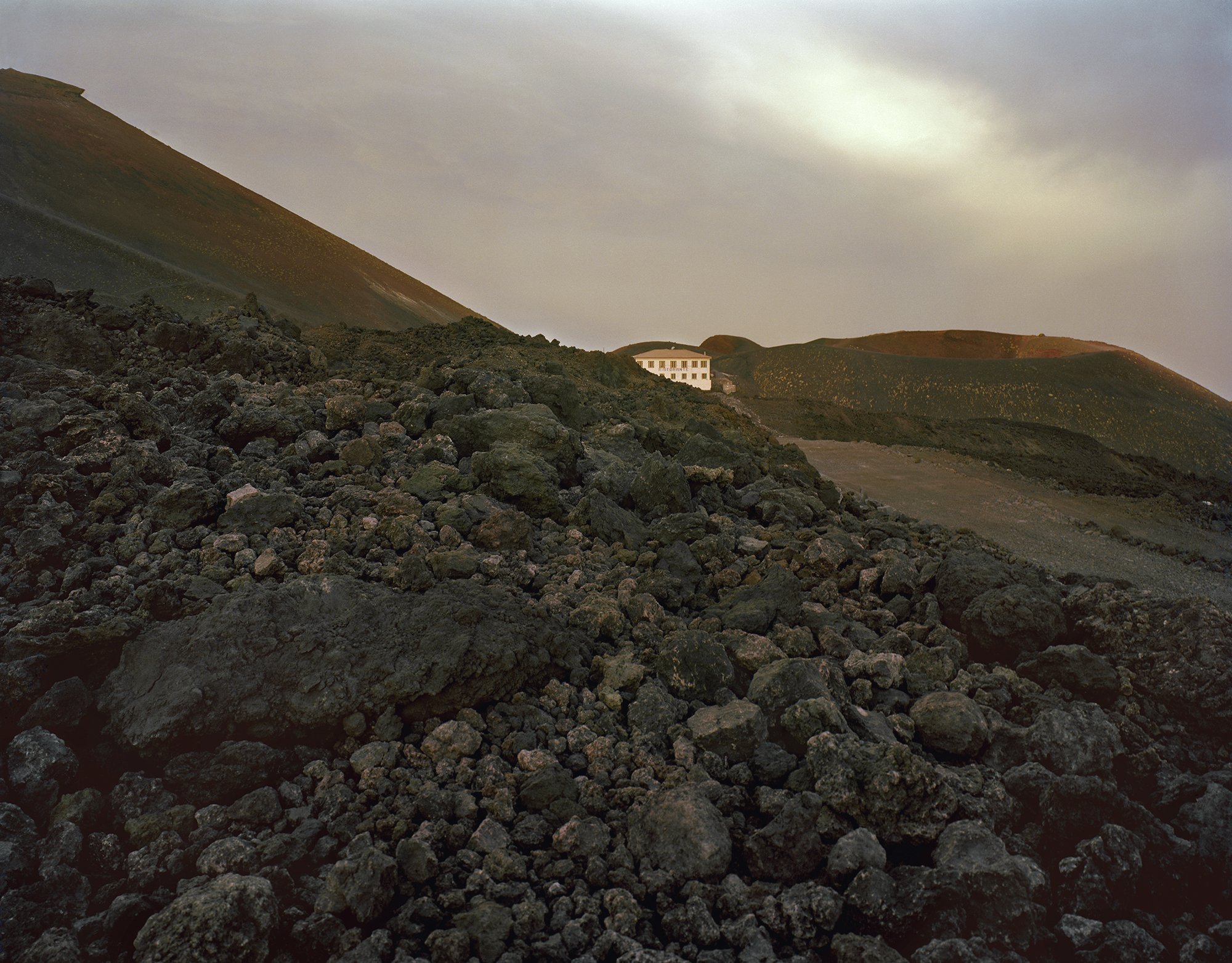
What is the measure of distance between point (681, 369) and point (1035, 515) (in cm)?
4520

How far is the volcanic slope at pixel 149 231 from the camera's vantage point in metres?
28.6

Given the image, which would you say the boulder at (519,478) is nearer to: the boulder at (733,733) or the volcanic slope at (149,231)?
the boulder at (733,733)

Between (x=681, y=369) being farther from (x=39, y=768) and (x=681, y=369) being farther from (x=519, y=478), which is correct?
(x=39, y=768)

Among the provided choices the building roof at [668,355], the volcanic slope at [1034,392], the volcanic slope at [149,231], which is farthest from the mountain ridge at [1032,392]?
the volcanic slope at [149,231]

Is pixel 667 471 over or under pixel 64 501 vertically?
over

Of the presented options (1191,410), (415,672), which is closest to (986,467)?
(415,672)

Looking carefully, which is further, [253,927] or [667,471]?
[667,471]

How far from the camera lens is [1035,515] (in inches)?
676

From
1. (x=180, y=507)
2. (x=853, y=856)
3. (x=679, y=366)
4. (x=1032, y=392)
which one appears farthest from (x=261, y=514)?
(x=1032, y=392)

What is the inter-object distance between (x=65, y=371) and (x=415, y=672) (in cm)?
507

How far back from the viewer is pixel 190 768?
350cm

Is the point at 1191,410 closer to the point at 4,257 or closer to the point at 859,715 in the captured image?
the point at 859,715

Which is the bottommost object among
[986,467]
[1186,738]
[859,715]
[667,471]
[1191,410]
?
[859,715]

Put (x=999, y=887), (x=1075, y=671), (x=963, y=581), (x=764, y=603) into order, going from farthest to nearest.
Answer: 1. (x=963, y=581)
2. (x=764, y=603)
3. (x=1075, y=671)
4. (x=999, y=887)
